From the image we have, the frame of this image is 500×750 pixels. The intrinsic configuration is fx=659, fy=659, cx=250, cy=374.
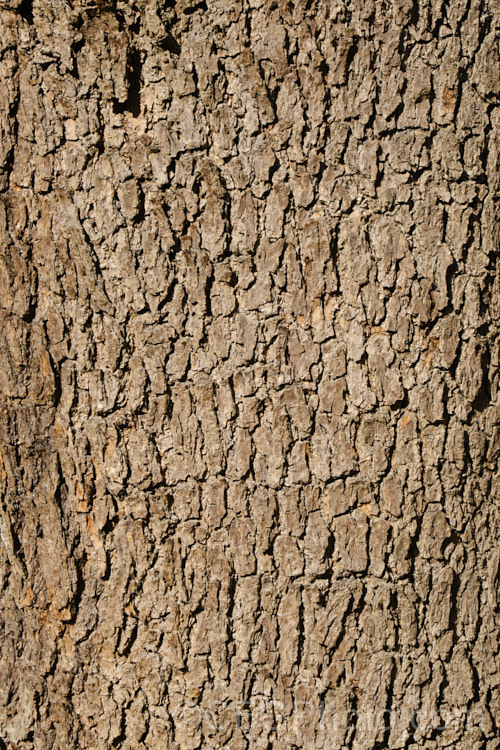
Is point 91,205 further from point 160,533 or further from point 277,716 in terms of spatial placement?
point 277,716

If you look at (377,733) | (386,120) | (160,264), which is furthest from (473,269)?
(377,733)

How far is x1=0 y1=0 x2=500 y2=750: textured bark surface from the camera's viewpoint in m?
1.44

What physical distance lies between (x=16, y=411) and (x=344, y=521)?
80cm

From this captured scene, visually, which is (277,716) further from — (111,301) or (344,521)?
(111,301)

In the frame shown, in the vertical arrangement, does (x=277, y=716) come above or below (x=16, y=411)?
below

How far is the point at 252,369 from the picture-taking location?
58.1 inches

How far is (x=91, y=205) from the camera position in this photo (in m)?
1.47

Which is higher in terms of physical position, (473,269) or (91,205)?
(91,205)

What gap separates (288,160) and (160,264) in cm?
36

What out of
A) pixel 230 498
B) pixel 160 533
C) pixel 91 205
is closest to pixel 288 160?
pixel 91 205

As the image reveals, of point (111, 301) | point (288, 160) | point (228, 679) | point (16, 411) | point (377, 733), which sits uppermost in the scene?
point (288, 160)

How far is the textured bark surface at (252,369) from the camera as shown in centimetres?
144

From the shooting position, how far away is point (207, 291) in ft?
4.81

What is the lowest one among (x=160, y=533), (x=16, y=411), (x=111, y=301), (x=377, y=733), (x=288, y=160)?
(x=377, y=733)
